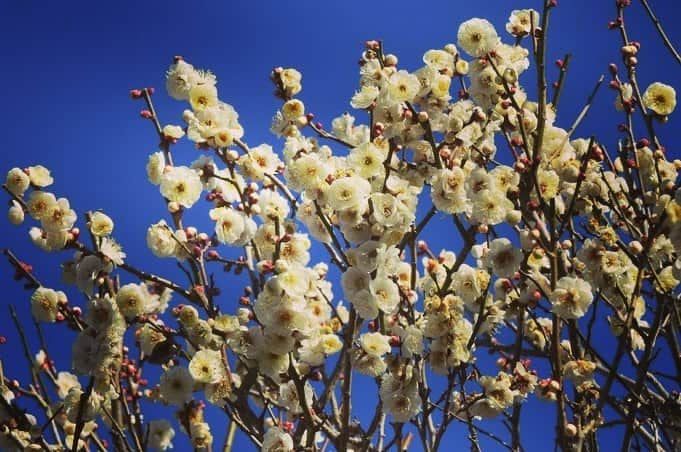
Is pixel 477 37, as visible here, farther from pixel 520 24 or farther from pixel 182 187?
pixel 182 187

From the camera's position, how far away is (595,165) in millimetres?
2355

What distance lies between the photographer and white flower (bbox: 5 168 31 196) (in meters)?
2.37

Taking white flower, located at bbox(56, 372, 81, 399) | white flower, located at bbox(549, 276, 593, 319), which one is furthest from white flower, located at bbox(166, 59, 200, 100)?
white flower, located at bbox(56, 372, 81, 399)

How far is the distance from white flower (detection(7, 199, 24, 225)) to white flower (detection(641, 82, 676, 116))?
205 centimetres

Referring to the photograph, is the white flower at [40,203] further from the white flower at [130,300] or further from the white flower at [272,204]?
the white flower at [272,204]

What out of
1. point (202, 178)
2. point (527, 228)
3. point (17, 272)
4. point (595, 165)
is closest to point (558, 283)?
point (527, 228)

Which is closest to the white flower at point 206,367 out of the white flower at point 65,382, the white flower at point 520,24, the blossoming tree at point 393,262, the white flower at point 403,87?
the blossoming tree at point 393,262

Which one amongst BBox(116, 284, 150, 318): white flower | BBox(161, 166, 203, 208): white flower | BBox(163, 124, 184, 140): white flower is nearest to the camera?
BBox(116, 284, 150, 318): white flower

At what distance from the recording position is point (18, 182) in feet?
7.79

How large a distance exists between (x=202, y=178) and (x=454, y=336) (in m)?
0.95

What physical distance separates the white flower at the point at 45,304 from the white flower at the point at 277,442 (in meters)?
0.77

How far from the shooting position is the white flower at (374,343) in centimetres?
213

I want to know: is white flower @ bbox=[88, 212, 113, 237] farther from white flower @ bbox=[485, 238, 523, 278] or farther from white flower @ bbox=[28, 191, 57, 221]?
white flower @ bbox=[485, 238, 523, 278]

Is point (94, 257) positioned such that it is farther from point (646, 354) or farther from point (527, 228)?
point (646, 354)
